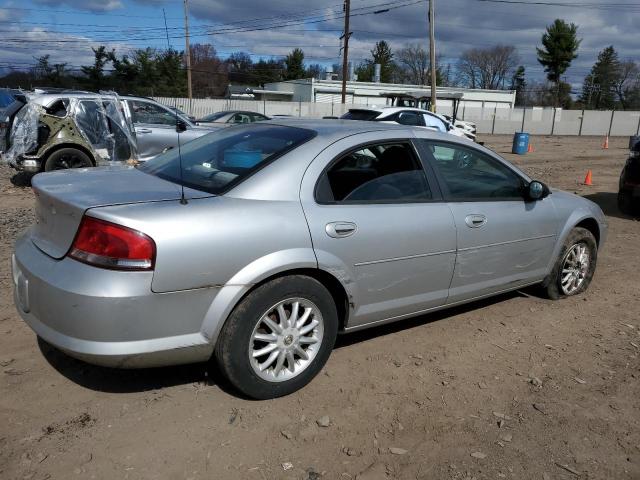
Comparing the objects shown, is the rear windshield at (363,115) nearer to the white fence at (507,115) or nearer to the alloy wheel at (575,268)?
the alloy wheel at (575,268)

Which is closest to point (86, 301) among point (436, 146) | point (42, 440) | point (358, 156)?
point (42, 440)

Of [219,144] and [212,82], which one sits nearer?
[219,144]

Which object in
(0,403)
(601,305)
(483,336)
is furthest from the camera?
(601,305)

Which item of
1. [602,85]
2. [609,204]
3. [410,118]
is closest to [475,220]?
[609,204]

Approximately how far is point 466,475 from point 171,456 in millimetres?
1445

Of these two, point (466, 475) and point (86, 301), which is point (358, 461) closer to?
point (466, 475)

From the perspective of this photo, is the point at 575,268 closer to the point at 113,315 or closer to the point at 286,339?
the point at 286,339

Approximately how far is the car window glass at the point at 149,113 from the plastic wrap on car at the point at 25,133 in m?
1.69

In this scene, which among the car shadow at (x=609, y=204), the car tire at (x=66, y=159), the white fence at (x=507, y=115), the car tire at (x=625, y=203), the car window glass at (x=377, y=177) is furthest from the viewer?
the white fence at (x=507, y=115)

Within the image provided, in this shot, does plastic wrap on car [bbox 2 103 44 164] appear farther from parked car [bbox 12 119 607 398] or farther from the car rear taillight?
the car rear taillight

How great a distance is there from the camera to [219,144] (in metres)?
3.83

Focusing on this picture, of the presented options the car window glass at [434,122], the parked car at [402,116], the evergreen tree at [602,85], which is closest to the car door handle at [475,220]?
the parked car at [402,116]

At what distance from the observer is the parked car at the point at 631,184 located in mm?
8555

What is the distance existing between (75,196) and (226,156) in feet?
3.28
